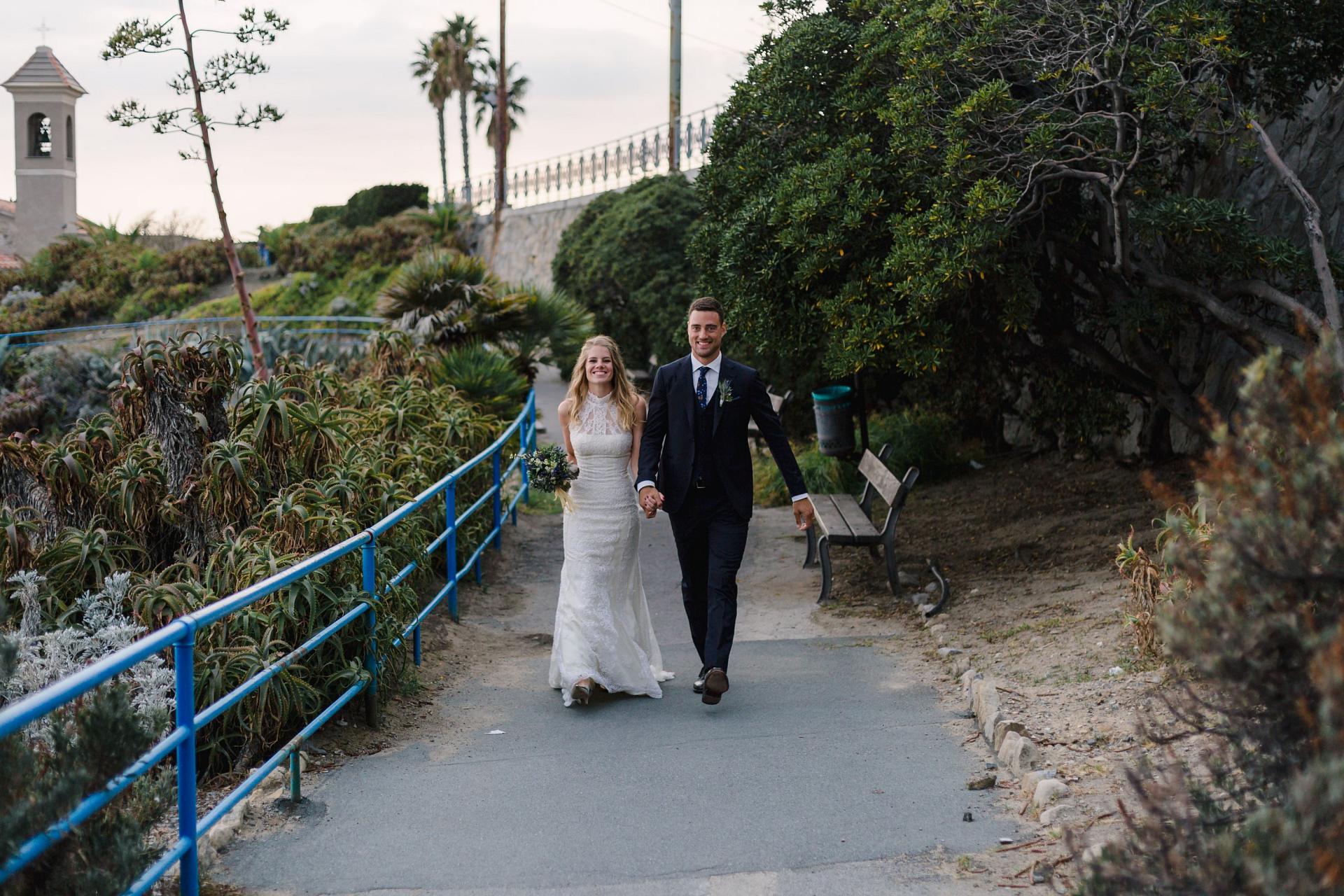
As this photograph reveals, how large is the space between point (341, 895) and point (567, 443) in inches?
115

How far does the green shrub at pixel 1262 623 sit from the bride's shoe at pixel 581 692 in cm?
341

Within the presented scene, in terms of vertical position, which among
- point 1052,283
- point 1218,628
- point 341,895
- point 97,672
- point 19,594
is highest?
point 1052,283

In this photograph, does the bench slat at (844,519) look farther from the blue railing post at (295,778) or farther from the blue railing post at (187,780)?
the blue railing post at (187,780)

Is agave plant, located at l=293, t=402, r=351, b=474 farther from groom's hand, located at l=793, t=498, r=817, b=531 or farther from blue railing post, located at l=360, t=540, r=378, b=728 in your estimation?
groom's hand, located at l=793, t=498, r=817, b=531

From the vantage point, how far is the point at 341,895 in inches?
147

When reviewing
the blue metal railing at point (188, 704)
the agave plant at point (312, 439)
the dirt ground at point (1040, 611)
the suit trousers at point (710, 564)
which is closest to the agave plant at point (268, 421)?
the agave plant at point (312, 439)

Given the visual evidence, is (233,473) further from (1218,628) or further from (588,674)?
(1218,628)

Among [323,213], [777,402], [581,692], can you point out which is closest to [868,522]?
[581,692]

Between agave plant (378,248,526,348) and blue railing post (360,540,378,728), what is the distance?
8.93 meters

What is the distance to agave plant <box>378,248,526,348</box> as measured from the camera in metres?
14.4

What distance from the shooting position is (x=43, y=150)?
126ft

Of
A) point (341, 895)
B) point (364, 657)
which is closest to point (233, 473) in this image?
point (364, 657)

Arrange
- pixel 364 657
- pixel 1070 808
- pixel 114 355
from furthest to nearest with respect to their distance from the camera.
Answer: pixel 114 355 < pixel 364 657 < pixel 1070 808

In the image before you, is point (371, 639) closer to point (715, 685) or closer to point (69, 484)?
point (715, 685)
